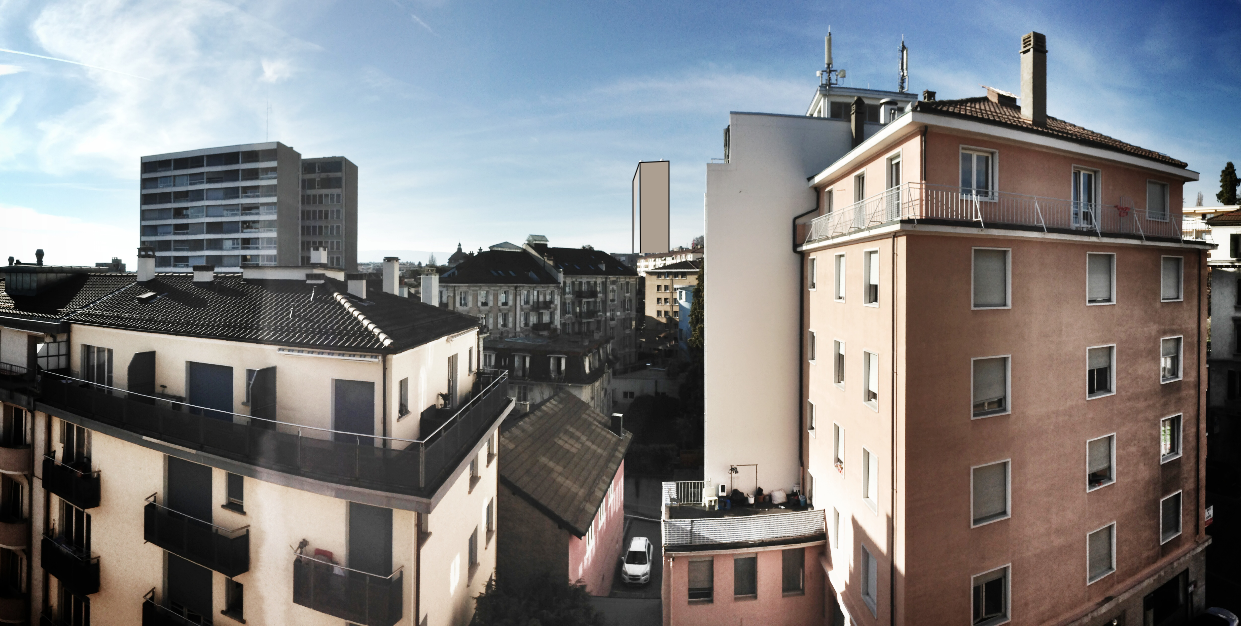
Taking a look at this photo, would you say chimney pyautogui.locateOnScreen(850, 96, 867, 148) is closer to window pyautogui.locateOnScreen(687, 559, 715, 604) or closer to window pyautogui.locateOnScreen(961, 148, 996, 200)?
window pyautogui.locateOnScreen(961, 148, 996, 200)

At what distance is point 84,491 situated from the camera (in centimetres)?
372

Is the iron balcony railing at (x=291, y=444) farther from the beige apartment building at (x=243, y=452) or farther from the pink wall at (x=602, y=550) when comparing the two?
the pink wall at (x=602, y=550)

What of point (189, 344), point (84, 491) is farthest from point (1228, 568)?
point (84, 491)

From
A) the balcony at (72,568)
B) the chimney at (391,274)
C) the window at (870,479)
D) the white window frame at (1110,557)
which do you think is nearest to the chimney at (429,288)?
the chimney at (391,274)

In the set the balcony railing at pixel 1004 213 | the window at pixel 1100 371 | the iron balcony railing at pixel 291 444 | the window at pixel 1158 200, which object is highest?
the window at pixel 1158 200

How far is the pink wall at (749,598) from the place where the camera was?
574 centimetres

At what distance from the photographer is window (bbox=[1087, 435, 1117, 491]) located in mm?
4715

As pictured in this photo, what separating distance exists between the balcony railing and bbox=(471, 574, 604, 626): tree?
4583 millimetres

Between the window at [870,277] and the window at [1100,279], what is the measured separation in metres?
1.86

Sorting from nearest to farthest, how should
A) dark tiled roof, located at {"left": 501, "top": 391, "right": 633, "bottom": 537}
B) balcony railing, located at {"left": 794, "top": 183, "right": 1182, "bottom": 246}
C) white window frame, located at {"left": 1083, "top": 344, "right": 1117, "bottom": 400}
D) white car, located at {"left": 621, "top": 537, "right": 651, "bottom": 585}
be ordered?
balcony railing, located at {"left": 794, "top": 183, "right": 1182, "bottom": 246} < white window frame, located at {"left": 1083, "top": 344, "right": 1117, "bottom": 400} < dark tiled roof, located at {"left": 501, "top": 391, "right": 633, "bottom": 537} < white car, located at {"left": 621, "top": 537, "right": 651, "bottom": 585}

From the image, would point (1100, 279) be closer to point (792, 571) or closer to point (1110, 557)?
point (1110, 557)

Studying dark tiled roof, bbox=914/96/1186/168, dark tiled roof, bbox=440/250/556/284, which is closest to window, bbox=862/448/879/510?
dark tiled roof, bbox=914/96/1186/168

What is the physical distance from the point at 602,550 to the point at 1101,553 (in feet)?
19.2

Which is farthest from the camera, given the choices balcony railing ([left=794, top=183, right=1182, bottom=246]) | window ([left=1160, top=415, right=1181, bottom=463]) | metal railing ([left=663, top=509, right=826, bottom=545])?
metal railing ([left=663, top=509, right=826, bottom=545])
